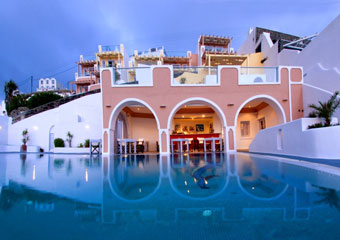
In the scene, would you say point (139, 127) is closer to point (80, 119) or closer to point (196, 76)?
point (80, 119)

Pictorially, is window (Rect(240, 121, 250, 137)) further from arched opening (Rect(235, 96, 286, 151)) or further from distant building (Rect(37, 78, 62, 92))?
distant building (Rect(37, 78, 62, 92))

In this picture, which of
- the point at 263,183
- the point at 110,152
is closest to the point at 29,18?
the point at 110,152

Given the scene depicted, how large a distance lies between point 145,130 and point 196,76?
311 inches

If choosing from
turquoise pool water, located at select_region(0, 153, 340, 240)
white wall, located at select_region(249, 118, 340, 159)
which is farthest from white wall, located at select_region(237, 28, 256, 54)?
turquoise pool water, located at select_region(0, 153, 340, 240)

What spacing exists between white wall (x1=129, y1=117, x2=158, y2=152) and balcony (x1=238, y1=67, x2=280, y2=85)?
9.12 m

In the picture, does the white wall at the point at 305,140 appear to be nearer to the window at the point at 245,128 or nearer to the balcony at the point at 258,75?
the balcony at the point at 258,75

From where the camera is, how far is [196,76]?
12914 mm

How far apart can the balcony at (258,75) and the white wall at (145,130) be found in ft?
29.9

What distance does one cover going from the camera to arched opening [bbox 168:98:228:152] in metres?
13.3

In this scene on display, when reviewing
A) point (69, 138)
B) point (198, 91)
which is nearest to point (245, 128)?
point (198, 91)

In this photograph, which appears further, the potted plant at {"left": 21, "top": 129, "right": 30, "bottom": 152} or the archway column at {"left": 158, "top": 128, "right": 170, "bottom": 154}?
the potted plant at {"left": 21, "top": 129, "right": 30, "bottom": 152}

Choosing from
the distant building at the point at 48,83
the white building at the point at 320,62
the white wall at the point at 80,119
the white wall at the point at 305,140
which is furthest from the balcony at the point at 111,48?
the distant building at the point at 48,83

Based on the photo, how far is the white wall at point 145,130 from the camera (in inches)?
723

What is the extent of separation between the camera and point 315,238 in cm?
163
